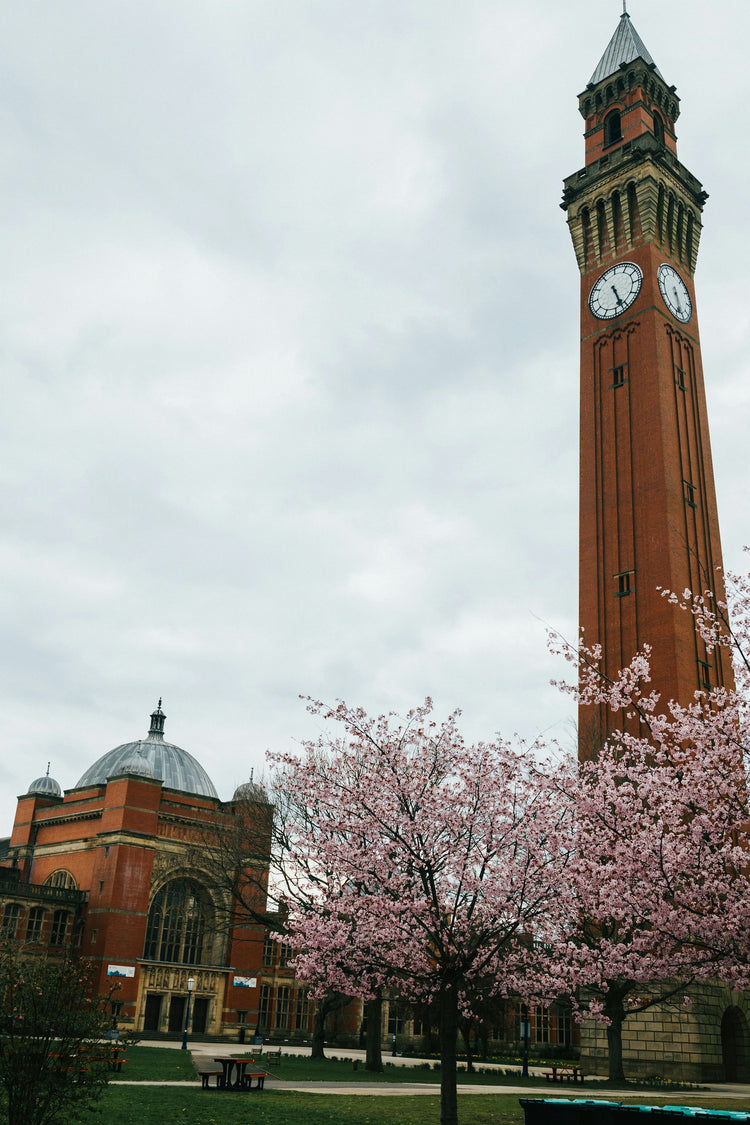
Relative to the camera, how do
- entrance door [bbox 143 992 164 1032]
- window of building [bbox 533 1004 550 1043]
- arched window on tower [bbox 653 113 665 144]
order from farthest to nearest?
window of building [bbox 533 1004 550 1043]
arched window on tower [bbox 653 113 665 144]
entrance door [bbox 143 992 164 1032]

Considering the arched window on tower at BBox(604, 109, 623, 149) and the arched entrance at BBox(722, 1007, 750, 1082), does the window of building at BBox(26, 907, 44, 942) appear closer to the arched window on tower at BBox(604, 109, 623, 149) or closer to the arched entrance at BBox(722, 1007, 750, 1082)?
the arched entrance at BBox(722, 1007, 750, 1082)

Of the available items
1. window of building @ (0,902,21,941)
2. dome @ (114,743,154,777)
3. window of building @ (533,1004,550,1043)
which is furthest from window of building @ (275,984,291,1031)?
window of building @ (0,902,21,941)

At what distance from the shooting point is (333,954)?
20.3m

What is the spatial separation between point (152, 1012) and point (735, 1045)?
110ft

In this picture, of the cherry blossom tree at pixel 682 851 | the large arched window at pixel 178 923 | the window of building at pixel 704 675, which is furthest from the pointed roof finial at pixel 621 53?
the large arched window at pixel 178 923

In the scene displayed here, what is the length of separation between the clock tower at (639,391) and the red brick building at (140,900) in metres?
23.6

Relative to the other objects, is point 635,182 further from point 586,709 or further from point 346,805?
point 346,805

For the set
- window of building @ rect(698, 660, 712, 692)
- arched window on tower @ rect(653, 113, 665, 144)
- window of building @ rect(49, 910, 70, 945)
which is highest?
arched window on tower @ rect(653, 113, 665, 144)

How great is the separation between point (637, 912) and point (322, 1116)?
772 centimetres

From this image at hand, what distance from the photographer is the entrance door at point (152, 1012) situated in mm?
55688

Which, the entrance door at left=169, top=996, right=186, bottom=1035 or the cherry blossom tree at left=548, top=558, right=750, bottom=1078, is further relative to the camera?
the entrance door at left=169, top=996, right=186, bottom=1035

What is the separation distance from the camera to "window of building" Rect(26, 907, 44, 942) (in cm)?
5556

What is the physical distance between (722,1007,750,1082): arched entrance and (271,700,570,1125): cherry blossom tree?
90.8 feet

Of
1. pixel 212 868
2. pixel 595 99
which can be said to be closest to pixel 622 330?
pixel 595 99
